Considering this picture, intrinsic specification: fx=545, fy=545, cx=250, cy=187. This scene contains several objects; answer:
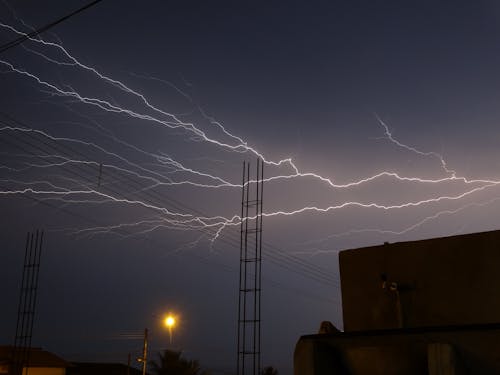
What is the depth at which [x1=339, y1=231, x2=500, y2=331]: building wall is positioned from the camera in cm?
684

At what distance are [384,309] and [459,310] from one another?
1236 mm

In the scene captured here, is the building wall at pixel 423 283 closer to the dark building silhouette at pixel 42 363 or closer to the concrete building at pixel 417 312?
the concrete building at pixel 417 312

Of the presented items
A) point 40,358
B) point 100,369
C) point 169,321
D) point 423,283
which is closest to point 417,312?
point 423,283

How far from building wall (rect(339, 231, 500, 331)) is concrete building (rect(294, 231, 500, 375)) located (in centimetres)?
1

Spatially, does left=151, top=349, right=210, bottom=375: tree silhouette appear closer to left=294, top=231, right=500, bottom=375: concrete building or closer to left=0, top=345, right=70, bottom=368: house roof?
left=0, top=345, right=70, bottom=368: house roof

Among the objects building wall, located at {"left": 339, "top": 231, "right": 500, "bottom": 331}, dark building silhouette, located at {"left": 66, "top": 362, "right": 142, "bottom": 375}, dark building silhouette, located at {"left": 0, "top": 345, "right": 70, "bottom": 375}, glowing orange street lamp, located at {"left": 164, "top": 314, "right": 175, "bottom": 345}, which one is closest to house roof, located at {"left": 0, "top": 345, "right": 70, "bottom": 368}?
dark building silhouette, located at {"left": 0, "top": 345, "right": 70, "bottom": 375}

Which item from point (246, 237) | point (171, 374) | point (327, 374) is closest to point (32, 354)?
point (171, 374)

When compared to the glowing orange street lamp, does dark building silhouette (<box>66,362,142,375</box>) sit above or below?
below

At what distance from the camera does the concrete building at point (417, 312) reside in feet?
13.1

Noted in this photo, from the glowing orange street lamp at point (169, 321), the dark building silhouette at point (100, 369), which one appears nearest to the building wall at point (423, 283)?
the glowing orange street lamp at point (169, 321)

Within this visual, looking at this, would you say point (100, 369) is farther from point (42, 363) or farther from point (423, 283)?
point (423, 283)

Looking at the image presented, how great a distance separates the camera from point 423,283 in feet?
24.2

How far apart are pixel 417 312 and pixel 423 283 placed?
397 mm

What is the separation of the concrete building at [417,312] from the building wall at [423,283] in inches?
0.5
